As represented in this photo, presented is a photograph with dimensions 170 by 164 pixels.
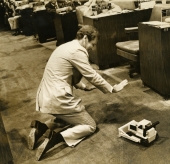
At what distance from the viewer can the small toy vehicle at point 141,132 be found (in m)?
2.75

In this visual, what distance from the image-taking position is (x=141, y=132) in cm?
280

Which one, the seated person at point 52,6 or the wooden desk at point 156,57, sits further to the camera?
the seated person at point 52,6

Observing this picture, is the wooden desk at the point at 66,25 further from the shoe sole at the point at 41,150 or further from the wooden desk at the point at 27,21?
the shoe sole at the point at 41,150

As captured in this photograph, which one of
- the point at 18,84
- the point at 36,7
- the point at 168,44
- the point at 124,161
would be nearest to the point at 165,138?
the point at 124,161

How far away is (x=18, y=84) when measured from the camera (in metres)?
5.14

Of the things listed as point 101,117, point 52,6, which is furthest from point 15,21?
point 101,117

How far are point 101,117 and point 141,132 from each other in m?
0.75

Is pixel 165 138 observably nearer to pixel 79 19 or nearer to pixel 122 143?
pixel 122 143

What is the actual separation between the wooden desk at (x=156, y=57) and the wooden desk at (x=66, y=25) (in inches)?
135

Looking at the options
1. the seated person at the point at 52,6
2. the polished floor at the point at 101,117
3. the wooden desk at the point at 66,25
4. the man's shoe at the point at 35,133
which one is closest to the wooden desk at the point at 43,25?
the seated person at the point at 52,6

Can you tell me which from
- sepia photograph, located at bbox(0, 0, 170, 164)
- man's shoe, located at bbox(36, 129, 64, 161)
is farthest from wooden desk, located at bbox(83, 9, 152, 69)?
man's shoe, located at bbox(36, 129, 64, 161)

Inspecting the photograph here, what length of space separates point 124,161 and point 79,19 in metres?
4.55

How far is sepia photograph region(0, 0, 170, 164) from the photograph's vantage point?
9.21ft

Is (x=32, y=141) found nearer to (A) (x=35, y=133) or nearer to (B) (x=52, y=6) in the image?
(A) (x=35, y=133)
